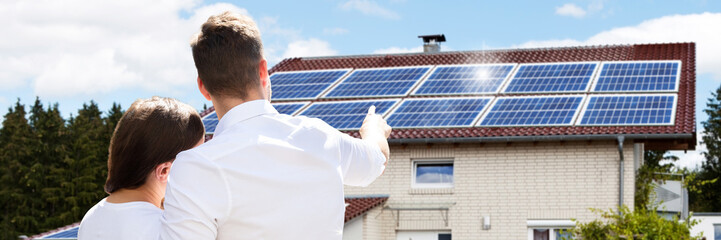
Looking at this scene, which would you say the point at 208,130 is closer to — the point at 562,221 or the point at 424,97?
the point at 424,97

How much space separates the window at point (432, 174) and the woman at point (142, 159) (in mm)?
17461

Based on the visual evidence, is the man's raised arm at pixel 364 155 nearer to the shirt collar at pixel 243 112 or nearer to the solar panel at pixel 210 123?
the shirt collar at pixel 243 112

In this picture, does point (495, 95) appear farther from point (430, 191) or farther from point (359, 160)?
point (359, 160)

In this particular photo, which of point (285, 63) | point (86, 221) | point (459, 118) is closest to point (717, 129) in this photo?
point (285, 63)

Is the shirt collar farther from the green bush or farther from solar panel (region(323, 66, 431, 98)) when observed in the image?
solar panel (region(323, 66, 431, 98))

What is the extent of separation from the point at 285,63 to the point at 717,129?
41549mm

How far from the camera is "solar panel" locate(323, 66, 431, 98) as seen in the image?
2214 centimetres

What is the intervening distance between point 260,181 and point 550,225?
1761 centimetres

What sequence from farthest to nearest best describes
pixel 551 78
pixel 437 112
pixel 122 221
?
pixel 551 78 → pixel 437 112 → pixel 122 221

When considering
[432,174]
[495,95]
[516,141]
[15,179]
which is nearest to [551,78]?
[495,95]

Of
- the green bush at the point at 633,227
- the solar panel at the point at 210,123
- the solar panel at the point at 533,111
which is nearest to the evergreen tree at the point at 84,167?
the solar panel at the point at 210,123

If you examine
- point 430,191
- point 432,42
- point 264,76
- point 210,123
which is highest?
point 432,42

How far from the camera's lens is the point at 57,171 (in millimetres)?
49781

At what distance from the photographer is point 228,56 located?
208 centimetres
